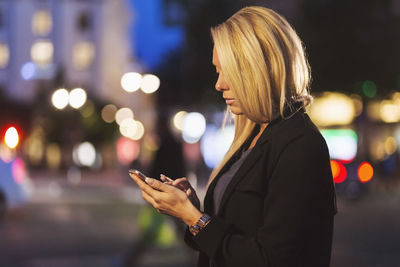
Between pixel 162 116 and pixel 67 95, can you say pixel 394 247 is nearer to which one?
pixel 162 116

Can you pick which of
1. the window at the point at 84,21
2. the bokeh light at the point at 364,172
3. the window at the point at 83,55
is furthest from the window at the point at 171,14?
Result: the window at the point at 84,21

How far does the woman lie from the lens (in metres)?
2.31

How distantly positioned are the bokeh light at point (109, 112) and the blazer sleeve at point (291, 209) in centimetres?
6736

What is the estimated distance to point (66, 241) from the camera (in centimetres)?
1407

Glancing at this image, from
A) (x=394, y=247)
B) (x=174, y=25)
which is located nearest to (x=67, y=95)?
(x=174, y=25)

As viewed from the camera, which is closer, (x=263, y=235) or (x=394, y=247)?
(x=263, y=235)

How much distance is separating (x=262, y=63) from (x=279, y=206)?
17.5 inches

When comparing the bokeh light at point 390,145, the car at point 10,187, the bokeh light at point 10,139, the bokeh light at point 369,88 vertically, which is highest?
the bokeh light at point 10,139

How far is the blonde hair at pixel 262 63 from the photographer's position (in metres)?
2.47

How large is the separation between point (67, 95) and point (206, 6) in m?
10.9

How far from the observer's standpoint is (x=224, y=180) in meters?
2.67

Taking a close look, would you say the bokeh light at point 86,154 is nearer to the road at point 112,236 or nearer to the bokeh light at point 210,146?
the bokeh light at point 210,146

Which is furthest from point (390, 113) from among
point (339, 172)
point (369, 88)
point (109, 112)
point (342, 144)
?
point (109, 112)

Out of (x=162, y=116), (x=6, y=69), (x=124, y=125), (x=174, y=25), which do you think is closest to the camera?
(x=162, y=116)
